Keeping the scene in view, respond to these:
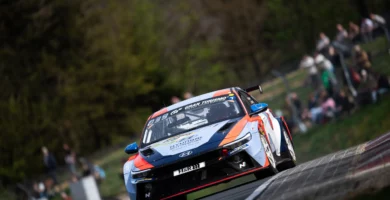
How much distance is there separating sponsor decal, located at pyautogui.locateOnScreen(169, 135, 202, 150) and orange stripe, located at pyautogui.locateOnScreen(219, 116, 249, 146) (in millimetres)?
358

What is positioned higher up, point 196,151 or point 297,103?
point 196,151

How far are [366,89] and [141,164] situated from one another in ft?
34.4

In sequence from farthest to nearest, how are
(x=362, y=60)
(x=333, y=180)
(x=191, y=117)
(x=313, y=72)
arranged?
(x=313, y=72) < (x=362, y=60) < (x=191, y=117) < (x=333, y=180)

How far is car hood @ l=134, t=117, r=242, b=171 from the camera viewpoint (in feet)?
34.8

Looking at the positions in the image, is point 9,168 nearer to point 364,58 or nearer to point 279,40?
point 364,58

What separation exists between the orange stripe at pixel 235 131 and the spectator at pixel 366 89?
9294 mm

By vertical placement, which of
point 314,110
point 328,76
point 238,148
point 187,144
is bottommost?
point 314,110

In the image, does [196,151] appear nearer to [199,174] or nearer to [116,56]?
[199,174]

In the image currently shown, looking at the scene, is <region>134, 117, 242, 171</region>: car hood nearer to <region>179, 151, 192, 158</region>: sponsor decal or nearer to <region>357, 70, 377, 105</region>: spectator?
<region>179, 151, 192, 158</region>: sponsor decal

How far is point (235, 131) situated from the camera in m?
10.9

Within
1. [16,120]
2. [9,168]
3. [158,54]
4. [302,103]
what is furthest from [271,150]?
[158,54]

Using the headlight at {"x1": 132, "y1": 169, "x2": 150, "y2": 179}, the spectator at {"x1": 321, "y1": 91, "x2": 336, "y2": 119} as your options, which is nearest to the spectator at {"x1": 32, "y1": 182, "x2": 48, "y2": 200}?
the spectator at {"x1": 321, "y1": 91, "x2": 336, "y2": 119}

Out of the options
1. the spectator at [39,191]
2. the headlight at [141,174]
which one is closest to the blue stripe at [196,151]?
the headlight at [141,174]

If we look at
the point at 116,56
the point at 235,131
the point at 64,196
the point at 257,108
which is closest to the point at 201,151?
the point at 235,131
